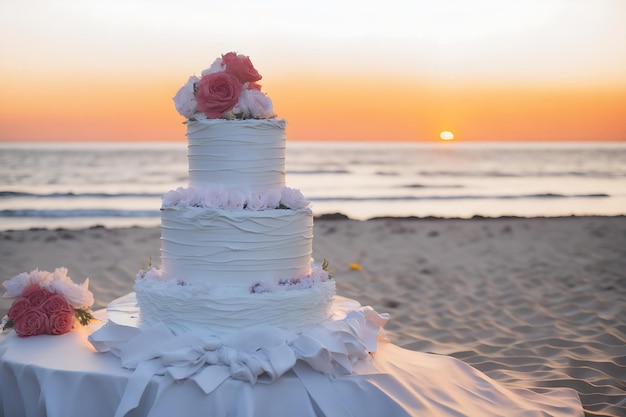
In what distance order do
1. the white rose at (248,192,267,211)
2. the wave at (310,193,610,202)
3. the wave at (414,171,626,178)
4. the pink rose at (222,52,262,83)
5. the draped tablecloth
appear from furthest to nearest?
the wave at (414,171,626,178), the wave at (310,193,610,202), the pink rose at (222,52,262,83), the white rose at (248,192,267,211), the draped tablecloth

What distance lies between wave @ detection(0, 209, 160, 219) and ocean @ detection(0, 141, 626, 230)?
28 mm

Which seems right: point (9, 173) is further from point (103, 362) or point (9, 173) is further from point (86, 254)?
point (103, 362)

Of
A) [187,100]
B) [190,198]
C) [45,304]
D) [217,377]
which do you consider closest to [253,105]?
[187,100]

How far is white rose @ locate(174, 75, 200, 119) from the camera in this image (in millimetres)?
4578

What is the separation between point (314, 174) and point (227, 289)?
28.3m

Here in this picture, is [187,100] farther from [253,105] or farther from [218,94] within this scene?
[253,105]

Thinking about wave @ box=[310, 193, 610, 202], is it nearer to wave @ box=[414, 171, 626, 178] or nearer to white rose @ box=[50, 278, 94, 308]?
wave @ box=[414, 171, 626, 178]

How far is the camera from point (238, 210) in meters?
4.30

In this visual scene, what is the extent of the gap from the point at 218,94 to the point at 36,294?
82.9 inches

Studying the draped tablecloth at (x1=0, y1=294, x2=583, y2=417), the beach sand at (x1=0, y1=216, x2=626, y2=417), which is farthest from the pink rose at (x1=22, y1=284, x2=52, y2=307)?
the beach sand at (x1=0, y1=216, x2=626, y2=417)

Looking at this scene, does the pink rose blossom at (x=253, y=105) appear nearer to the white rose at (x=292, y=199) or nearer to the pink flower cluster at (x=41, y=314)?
the white rose at (x=292, y=199)

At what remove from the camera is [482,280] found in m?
9.56

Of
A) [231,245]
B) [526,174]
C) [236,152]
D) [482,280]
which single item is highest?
[236,152]

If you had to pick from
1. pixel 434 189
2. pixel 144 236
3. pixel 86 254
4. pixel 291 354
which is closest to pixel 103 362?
pixel 291 354
